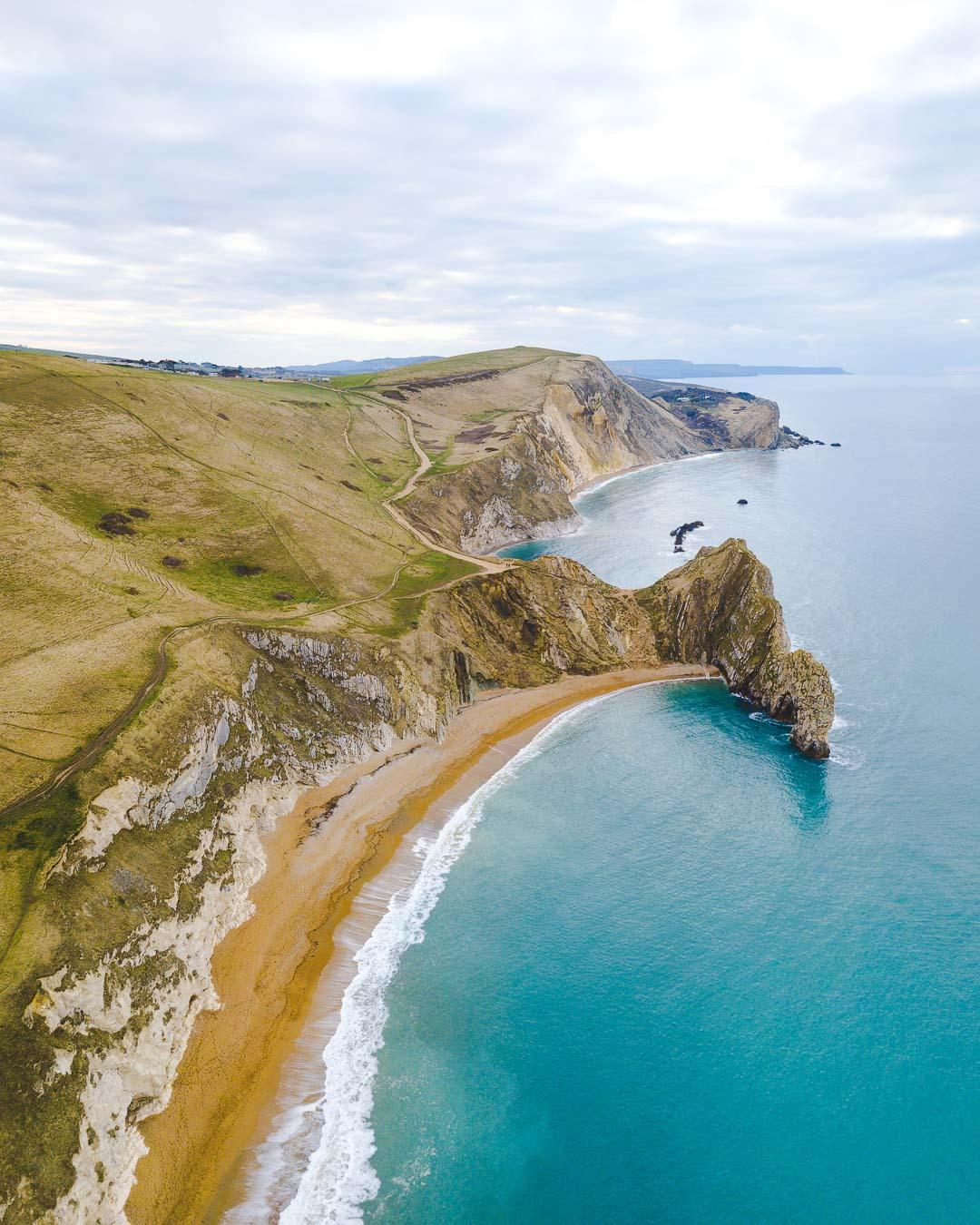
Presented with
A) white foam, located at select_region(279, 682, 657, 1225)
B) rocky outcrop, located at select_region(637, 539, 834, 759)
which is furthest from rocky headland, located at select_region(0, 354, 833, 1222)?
white foam, located at select_region(279, 682, 657, 1225)

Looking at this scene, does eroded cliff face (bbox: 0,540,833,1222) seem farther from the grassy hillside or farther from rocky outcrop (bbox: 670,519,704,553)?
rocky outcrop (bbox: 670,519,704,553)

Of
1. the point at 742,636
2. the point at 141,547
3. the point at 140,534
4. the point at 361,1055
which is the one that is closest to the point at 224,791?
the point at 361,1055

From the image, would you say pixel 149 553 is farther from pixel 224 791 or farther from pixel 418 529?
pixel 418 529

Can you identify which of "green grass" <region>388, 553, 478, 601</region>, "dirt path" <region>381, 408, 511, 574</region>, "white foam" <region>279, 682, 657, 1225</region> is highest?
"dirt path" <region>381, 408, 511, 574</region>

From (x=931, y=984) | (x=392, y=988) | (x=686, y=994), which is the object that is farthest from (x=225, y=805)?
(x=931, y=984)

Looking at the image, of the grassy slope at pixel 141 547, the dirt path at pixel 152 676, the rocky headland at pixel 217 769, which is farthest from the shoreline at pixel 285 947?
the dirt path at pixel 152 676

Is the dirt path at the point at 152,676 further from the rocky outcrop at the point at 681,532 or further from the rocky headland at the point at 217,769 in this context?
the rocky outcrop at the point at 681,532

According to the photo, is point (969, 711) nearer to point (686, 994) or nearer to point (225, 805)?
point (686, 994)
